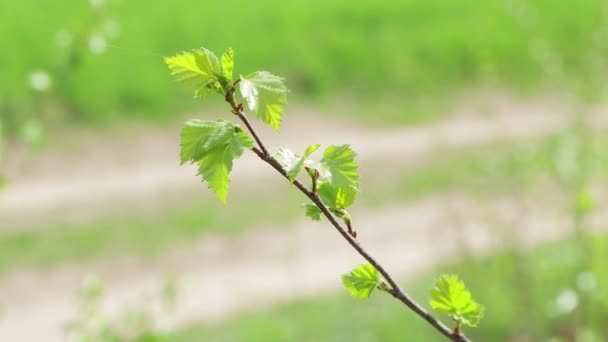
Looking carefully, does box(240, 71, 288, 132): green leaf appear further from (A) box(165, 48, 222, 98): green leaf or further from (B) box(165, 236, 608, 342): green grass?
(B) box(165, 236, 608, 342): green grass

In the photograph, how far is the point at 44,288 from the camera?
8.04m

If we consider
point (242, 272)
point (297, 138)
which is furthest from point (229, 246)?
point (297, 138)

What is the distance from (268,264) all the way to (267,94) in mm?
7623

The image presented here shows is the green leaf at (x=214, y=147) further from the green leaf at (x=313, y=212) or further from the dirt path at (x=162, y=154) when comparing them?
the dirt path at (x=162, y=154)

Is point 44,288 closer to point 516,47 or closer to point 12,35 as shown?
point 12,35

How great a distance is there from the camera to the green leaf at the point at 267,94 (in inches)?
39.8

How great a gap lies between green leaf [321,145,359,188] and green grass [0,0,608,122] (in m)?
9.30

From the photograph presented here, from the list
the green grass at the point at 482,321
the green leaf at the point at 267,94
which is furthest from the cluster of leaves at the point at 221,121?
the green grass at the point at 482,321

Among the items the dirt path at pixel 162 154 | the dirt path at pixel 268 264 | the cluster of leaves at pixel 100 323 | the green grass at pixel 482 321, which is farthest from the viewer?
the dirt path at pixel 162 154

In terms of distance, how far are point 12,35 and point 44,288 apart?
3927 millimetres

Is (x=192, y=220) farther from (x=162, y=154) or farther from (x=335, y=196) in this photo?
(x=335, y=196)

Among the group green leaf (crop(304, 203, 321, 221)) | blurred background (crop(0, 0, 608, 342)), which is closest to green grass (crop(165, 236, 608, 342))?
blurred background (crop(0, 0, 608, 342))

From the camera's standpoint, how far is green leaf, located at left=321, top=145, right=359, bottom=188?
1047 mm

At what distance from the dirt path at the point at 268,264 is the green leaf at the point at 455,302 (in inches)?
229
